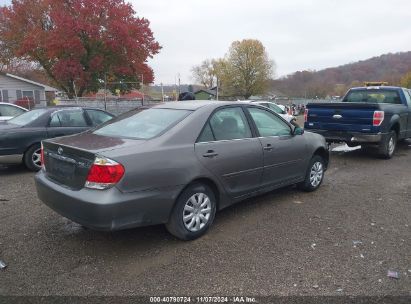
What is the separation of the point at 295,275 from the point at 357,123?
6213 mm

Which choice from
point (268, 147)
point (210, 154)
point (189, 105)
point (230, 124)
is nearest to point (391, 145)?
point (268, 147)

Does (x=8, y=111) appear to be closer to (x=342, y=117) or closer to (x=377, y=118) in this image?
(x=342, y=117)

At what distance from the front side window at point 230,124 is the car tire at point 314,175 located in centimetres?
164

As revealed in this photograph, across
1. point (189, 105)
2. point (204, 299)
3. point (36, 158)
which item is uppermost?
point (189, 105)

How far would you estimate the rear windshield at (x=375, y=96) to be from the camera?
33.4 ft

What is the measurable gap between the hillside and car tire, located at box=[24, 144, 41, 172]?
1701 inches

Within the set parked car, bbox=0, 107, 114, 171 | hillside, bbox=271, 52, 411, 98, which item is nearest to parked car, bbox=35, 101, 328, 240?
parked car, bbox=0, 107, 114, 171

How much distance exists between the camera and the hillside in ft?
146

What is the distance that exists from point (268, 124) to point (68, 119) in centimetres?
472

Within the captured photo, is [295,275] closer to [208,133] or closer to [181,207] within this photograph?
[181,207]

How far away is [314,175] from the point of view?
240 inches

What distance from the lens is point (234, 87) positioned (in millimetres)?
66312

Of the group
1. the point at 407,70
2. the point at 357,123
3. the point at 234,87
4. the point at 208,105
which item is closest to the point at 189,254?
the point at 208,105

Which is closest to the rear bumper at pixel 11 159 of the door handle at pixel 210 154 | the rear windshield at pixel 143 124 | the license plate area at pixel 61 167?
the rear windshield at pixel 143 124
